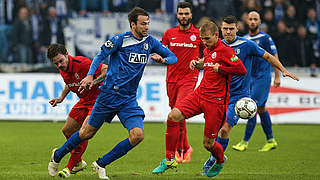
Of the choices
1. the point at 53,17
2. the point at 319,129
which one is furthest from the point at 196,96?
the point at 53,17

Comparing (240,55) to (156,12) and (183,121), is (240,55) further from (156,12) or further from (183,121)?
(156,12)

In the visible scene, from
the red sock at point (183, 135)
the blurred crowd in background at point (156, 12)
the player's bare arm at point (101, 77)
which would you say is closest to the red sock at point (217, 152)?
the player's bare arm at point (101, 77)

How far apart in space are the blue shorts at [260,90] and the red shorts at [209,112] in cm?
336

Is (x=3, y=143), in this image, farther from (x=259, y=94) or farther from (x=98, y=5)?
(x=98, y=5)

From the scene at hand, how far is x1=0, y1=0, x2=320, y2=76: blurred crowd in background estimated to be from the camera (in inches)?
642

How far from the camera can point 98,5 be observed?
661 inches

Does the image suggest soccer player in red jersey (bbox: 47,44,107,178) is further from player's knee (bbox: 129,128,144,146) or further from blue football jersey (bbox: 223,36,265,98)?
blue football jersey (bbox: 223,36,265,98)

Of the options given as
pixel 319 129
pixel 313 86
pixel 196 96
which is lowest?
pixel 319 129

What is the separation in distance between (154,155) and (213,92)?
9.31ft

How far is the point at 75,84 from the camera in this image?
7.42 meters

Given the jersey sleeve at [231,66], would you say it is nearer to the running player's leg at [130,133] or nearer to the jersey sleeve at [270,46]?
the running player's leg at [130,133]

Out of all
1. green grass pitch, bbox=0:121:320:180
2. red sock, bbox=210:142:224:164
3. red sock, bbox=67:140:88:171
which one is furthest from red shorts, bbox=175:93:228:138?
red sock, bbox=67:140:88:171

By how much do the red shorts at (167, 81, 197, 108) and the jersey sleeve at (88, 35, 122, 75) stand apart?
7.39 ft

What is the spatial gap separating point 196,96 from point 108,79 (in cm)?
116
